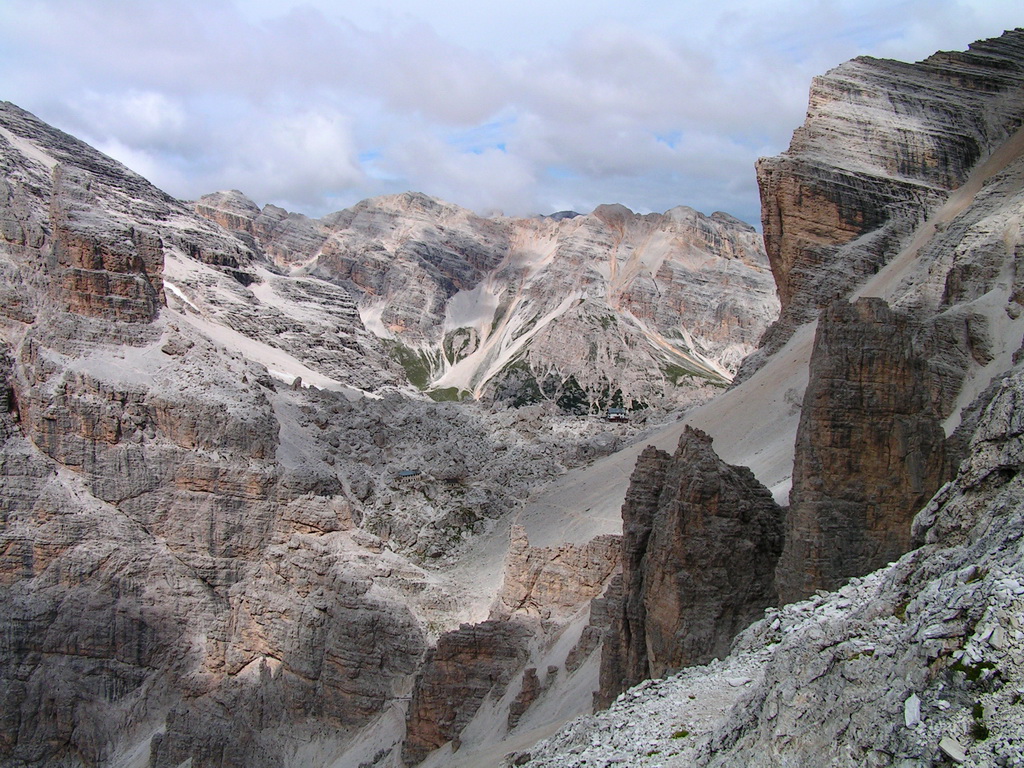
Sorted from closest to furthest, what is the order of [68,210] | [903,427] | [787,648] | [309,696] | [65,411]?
1. [787,648]
2. [903,427]
3. [309,696]
4. [65,411]
5. [68,210]

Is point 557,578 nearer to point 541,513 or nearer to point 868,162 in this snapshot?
point 541,513

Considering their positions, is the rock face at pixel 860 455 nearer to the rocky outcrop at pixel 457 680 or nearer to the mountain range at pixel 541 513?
the mountain range at pixel 541 513

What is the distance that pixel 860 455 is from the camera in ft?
77.5

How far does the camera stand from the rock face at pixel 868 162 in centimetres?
7750

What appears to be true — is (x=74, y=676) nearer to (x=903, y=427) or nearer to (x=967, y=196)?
(x=903, y=427)

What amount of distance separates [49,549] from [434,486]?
2801 centimetres

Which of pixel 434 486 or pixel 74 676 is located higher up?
pixel 434 486

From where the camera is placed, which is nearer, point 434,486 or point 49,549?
point 49,549

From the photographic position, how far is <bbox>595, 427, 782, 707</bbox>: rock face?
82.1ft

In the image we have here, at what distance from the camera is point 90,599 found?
5831 centimetres

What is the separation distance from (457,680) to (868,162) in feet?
191

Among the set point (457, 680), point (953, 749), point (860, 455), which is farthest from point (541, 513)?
point (953, 749)

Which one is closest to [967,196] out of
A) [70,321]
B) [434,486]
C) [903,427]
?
[434,486]

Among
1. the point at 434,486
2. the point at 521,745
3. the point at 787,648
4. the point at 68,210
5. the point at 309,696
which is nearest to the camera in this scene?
the point at 787,648
